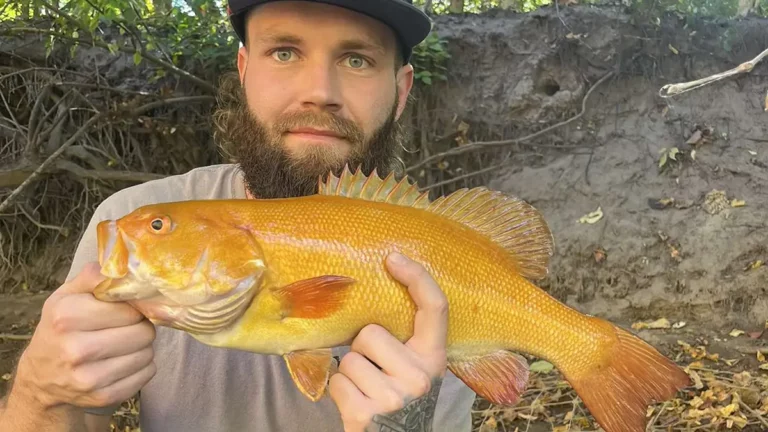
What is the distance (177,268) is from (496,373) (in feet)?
2.61

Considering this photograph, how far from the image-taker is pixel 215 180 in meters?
2.41

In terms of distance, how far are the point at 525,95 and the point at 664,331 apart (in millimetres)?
2628

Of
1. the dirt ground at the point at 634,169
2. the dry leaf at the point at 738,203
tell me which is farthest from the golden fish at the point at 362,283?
the dry leaf at the point at 738,203

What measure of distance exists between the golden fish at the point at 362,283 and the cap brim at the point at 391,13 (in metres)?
0.89

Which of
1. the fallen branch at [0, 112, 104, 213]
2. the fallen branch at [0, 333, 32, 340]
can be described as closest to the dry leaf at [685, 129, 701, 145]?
the fallen branch at [0, 112, 104, 213]

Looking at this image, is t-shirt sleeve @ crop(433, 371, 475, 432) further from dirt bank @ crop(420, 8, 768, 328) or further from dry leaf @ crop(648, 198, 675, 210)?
dry leaf @ crop(648, 198, 675, 210)

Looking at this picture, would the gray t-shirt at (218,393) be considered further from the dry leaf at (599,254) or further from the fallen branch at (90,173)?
the dry leaf at (599,254)

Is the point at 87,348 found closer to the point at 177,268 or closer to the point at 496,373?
the point at 177,268

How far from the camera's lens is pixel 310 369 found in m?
1.24

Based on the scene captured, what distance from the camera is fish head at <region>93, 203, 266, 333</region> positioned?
1.13 m

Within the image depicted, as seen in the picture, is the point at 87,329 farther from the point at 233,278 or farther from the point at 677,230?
the point at 677,230

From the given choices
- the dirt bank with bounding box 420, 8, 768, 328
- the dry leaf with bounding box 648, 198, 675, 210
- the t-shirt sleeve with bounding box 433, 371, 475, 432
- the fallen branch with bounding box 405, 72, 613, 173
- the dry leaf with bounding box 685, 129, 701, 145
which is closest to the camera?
the t-shirt sleeve with bounding box 433, 371, 475, 432

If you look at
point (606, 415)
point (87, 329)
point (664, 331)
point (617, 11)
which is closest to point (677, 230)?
point (664, 331)

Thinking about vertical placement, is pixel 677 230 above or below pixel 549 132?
below
